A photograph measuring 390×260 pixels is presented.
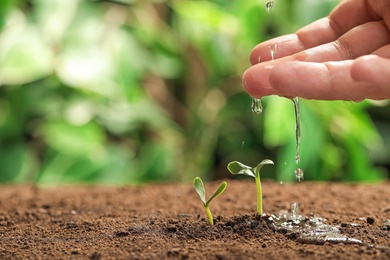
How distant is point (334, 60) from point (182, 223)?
39cm

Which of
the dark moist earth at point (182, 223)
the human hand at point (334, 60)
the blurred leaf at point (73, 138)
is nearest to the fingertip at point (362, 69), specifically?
the human hand at point (334, 60)

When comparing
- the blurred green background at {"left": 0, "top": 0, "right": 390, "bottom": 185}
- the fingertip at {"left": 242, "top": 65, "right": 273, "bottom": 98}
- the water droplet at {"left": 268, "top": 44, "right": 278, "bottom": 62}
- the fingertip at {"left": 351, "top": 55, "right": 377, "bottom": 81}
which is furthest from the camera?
the blurred green background at {"left": 0, "top": 0, "right": 390, "bottom": 185}

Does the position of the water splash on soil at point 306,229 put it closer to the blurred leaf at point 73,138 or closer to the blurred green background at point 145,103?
the blurred green background at point 145,103

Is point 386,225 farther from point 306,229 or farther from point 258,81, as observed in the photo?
point 258,81

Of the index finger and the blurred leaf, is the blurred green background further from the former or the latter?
the index finger

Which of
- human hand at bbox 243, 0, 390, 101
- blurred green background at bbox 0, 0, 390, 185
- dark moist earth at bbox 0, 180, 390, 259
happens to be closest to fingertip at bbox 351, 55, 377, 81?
human hand at bbox 243, 0, 390, 101

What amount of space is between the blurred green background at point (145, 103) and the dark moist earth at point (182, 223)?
2.06 feet

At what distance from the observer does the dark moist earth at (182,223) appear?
0.92 metres

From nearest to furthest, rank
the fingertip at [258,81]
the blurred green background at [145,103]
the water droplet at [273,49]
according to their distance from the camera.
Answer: the fingertip at [258,81] → the water droplet at [273,49] → the blurred green background at [145,103]

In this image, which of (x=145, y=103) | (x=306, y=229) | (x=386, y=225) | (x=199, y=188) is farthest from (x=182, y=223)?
(x=145, y=103)

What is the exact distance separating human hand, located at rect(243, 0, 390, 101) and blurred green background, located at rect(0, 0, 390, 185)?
32.3 inches

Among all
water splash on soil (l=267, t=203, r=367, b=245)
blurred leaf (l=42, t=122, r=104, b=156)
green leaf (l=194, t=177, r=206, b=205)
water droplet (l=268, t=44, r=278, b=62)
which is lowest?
water splash on soil (l=267, t=203, r=367, b=245)

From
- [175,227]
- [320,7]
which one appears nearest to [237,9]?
[320,7]

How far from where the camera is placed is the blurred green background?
85.9 inches
